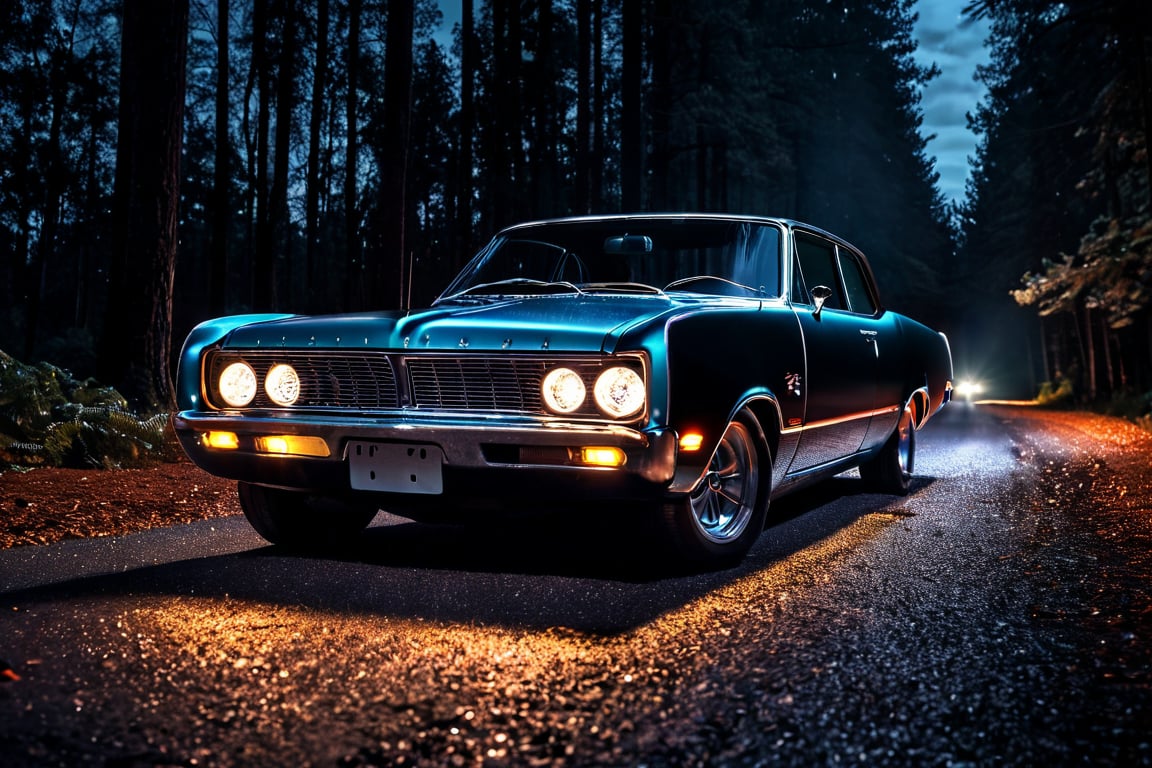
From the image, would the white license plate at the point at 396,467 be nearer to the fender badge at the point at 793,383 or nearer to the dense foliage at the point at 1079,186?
the fender badge at the point at 793,383

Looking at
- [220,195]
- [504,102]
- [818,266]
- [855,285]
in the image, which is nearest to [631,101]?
[504,102]

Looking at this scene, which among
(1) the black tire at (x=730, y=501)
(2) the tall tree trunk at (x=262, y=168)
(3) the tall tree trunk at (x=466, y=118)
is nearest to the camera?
(1) the black tire at (x=730, y=501)

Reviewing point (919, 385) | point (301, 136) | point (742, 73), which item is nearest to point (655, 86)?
point (742, 73)

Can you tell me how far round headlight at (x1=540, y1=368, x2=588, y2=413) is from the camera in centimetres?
405

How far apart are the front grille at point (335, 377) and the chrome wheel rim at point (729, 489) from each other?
1394 mm

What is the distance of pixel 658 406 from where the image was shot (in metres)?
3.94

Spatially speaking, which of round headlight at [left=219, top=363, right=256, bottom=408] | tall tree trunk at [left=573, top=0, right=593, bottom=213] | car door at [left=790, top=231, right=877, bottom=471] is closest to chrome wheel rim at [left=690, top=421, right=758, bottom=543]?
car door at [left=790, top=231, right=877, bottom=471]

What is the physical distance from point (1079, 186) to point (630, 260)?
19.2 meters

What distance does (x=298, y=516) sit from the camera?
513 centimetres

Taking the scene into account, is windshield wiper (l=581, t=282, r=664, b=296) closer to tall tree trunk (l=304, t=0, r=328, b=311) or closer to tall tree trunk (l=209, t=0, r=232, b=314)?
tall tree trunk (l=209, t=0, r=232, b=314)

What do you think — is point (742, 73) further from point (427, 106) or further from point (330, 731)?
point (330, 731)

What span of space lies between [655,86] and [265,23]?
10.3 meters

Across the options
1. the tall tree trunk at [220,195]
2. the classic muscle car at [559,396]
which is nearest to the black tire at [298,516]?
the classic muscle car at [559,396]

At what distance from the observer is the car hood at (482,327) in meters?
4.05
